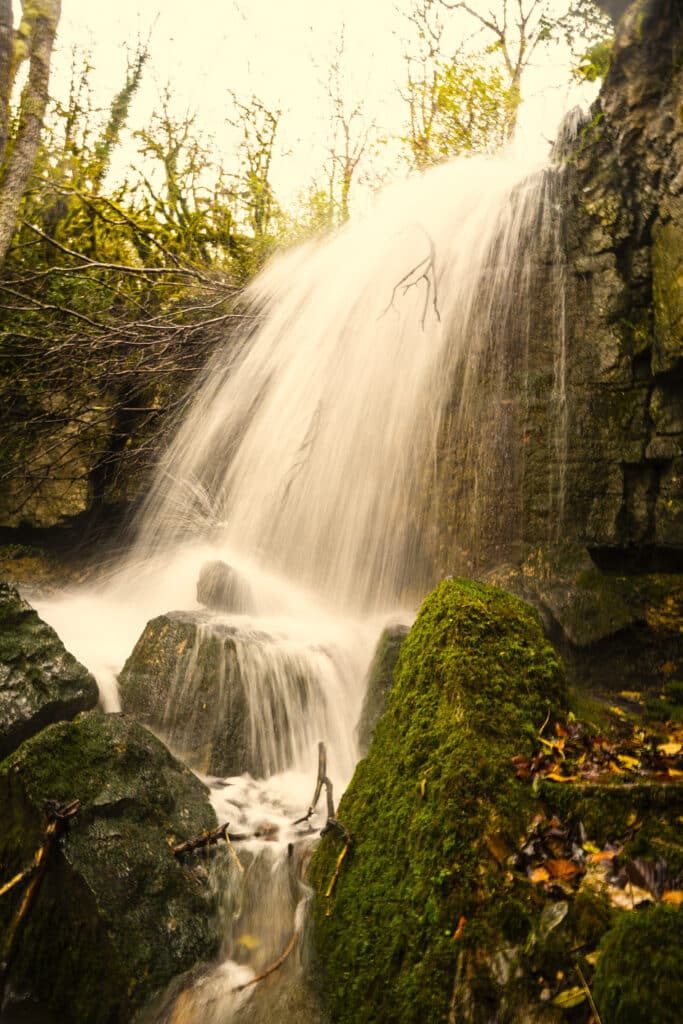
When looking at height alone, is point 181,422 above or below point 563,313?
below

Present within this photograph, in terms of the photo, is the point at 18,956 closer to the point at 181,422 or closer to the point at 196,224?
the point at 181,422

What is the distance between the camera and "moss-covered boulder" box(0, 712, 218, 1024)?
8.89 ft

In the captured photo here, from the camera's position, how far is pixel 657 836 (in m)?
1.95

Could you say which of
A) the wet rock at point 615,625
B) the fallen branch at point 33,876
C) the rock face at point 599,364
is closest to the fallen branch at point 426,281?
the rock face at point 599,364

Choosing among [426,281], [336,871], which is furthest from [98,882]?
→ [426,281]

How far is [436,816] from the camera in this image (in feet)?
8.01

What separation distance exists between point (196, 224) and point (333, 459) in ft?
23.5

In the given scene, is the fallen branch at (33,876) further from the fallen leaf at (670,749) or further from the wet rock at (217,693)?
the fallen leaf at (670,749)

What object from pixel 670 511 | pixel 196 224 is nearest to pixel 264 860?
pixel 670 511

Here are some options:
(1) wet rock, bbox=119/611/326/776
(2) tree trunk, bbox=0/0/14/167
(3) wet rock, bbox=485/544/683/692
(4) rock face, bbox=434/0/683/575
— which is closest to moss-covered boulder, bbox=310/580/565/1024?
(1) wet rock, bbox=119/611/326/776

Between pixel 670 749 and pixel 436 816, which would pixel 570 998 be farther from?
pixel 670 749

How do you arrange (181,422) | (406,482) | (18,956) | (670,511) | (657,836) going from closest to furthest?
(657,836)
(18,956)
(670,511)
(406,482)
(181,422)

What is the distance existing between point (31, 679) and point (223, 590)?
2.75 metres

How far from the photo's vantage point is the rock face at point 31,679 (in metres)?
4.34
